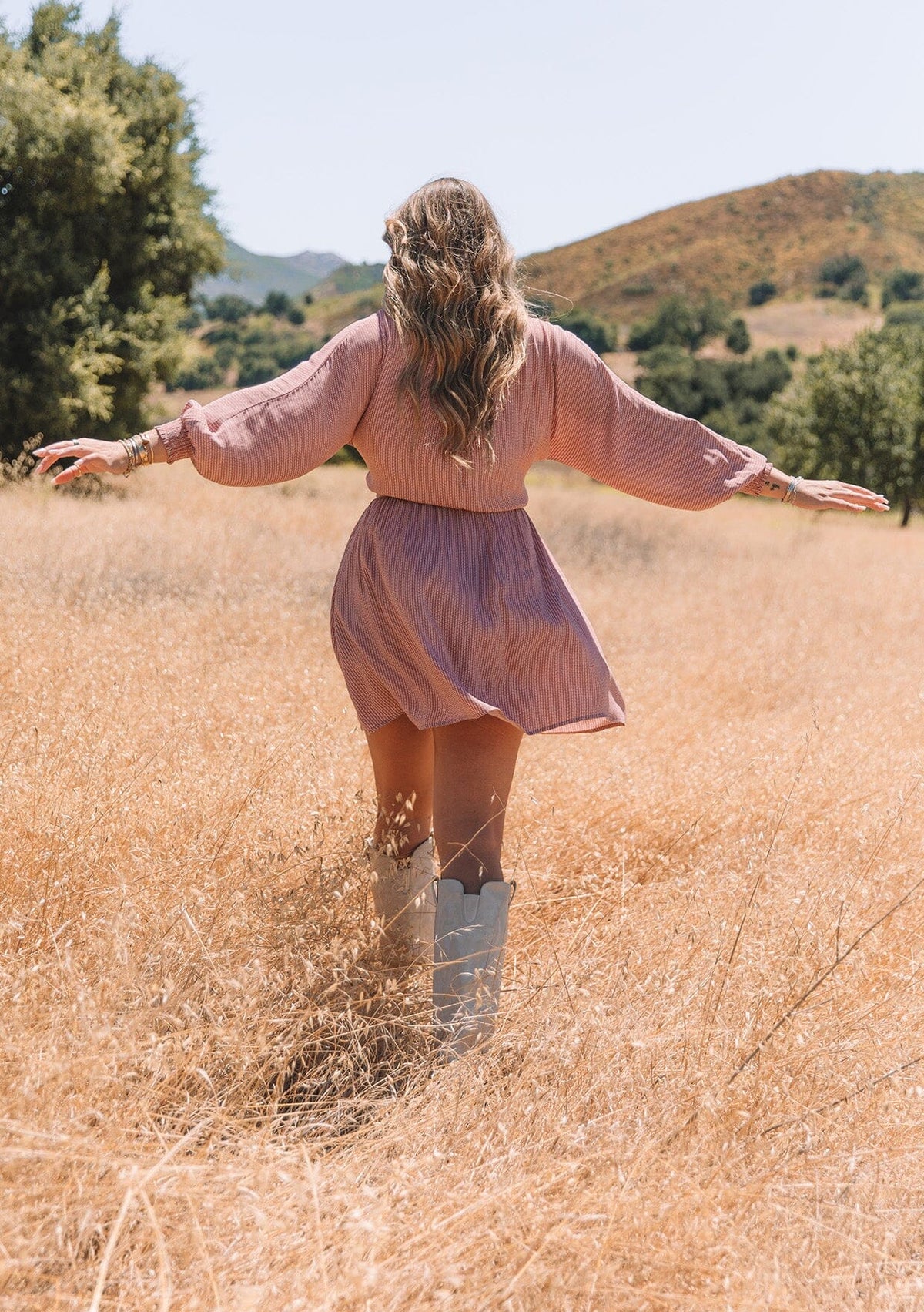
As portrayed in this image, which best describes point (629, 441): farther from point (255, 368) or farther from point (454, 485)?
point (255, 368)

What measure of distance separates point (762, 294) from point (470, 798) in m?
112

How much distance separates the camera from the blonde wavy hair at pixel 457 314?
2387 millimetres

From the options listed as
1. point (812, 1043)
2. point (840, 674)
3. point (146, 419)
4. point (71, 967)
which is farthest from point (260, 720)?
point (146, 419)

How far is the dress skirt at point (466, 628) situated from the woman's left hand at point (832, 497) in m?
0.78

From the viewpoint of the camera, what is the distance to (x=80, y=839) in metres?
2.81

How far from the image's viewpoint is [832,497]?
2.91 m

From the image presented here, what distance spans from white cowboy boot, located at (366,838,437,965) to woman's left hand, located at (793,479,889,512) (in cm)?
141

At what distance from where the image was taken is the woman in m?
2.41

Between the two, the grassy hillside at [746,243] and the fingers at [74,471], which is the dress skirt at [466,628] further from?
the grassy hillside at [746,243]

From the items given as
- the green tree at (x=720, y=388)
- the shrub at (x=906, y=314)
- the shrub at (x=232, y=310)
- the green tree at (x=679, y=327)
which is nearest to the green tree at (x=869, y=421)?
the green tree at (x=720, y=388)

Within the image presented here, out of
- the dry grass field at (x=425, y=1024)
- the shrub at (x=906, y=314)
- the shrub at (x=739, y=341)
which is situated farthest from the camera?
the shrub at (x=906, y=314)

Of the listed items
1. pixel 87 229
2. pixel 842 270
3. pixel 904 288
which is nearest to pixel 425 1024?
pixel 87 229

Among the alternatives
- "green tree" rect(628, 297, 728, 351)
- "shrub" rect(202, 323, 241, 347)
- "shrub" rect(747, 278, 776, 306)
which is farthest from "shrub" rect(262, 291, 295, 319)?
"shrub" rect(747, 278, 776, 306)

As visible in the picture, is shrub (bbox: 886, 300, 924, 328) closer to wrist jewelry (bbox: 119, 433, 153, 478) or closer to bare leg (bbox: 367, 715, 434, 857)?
bare leg (bbox: 367, 715, 434, 857)
